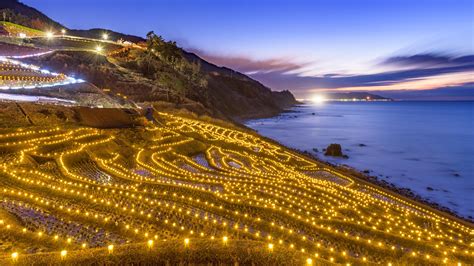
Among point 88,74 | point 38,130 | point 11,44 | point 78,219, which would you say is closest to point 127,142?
point 38,130

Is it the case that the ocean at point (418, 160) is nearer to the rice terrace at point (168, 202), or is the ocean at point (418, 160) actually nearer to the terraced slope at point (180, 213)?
the rice terrace at point (168, 202)

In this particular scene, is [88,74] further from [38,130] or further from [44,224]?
[44,224]

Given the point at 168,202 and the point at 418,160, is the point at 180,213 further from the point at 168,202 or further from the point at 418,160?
the point at 418,160

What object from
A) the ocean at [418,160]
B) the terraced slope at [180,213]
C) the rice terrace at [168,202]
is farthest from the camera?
the ocean at [418,160]

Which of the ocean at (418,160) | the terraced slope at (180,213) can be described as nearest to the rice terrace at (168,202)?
the terraced slope at (180,213)

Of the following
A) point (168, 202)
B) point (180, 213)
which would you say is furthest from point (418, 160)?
point (180, 213)

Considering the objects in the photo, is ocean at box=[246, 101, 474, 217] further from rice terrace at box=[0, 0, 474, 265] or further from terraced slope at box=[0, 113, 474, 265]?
terraced slope at box=[0, 113, 474, 265]
